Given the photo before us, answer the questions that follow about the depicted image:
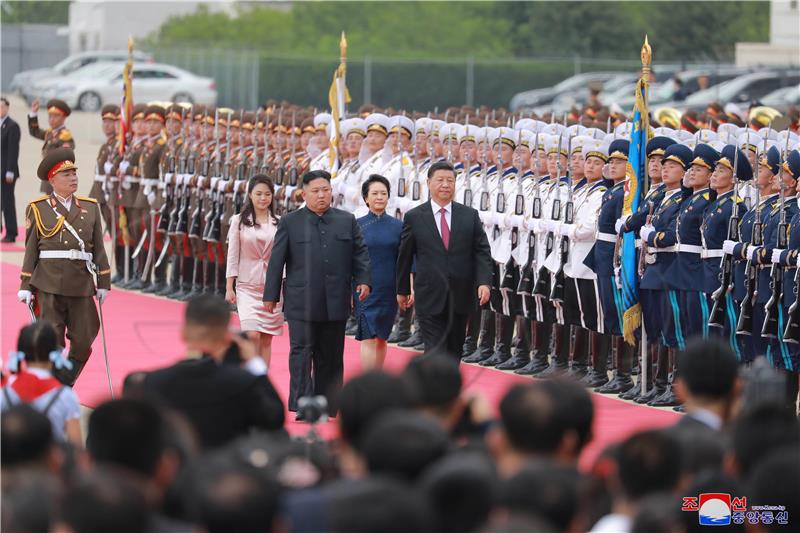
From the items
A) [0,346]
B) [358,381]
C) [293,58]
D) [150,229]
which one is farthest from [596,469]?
[293,58]

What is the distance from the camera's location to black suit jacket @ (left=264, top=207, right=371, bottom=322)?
467 inches

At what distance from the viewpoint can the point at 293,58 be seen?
41.7 m

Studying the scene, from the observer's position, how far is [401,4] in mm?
56844

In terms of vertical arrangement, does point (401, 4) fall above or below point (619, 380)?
above

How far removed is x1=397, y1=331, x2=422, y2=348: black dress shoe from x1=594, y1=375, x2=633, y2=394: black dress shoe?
250 centimetres

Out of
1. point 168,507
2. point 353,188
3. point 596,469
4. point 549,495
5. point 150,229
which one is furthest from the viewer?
point 150,229

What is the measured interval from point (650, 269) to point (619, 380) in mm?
1091

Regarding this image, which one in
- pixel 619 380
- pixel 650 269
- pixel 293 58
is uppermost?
pixel 293 58

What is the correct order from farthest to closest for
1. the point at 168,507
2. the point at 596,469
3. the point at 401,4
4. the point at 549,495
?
the point at 401,4 < the point at 596,469 < the point at 168,507 < the point at 549,495

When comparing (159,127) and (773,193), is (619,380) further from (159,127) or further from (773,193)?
(159,127)

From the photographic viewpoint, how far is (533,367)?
46.8 ft

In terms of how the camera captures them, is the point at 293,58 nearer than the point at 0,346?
No

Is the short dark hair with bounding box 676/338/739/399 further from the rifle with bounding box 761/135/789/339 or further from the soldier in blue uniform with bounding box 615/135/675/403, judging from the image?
the soldier in blue uniform with bounding box 615/135/675/403

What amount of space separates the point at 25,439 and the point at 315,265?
6.35 metres
